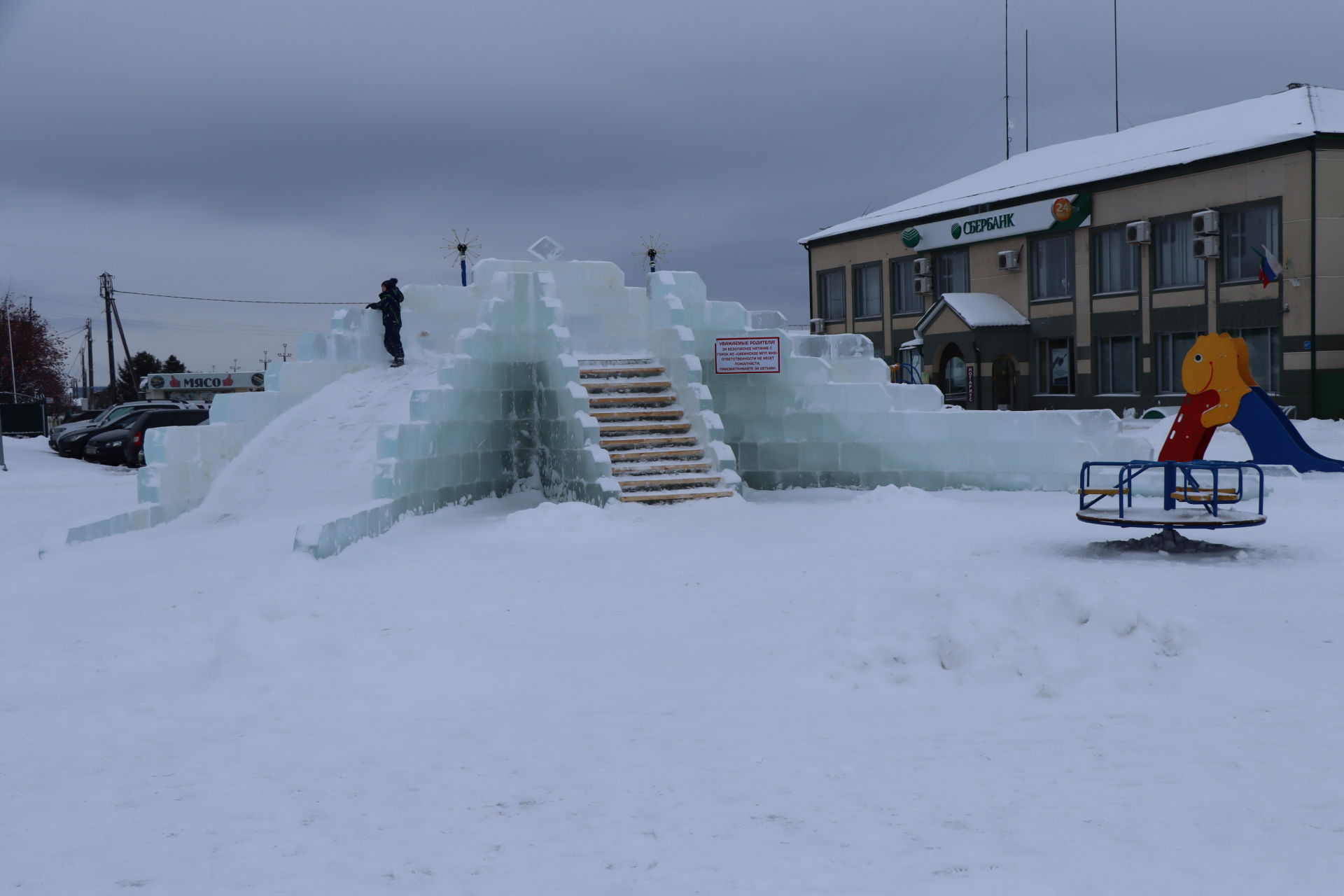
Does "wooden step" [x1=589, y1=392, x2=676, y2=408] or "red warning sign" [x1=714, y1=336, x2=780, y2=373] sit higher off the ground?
"red warning sign" [x1=714, y1=336, x2=780, y2=373]

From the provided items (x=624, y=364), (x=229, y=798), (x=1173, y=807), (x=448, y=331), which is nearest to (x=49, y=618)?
(x=229, y=798)

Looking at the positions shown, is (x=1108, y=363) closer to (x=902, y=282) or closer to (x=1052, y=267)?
(x=1052, y=267)

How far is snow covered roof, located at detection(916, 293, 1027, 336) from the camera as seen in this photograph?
31.9m

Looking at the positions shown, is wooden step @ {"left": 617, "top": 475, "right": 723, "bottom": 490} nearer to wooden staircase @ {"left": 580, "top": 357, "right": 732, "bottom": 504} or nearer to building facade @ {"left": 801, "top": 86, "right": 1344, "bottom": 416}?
wooden staircase @ {"left": 580, "top": 357, "right": 732, "bottom": 504}

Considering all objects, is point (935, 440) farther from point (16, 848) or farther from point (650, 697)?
Result: point (16, 848)

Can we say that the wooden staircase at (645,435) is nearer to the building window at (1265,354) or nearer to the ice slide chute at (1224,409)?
the ice slide chute at (1224,409)

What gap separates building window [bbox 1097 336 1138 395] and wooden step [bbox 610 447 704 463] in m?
19.3

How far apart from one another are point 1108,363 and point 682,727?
2751 cm

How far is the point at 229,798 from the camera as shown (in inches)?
177

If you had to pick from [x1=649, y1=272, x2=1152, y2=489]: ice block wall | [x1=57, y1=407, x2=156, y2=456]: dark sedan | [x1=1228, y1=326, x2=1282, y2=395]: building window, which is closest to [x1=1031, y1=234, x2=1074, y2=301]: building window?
[x1=1228, y1=326, x2=1282, y2=395]: building window

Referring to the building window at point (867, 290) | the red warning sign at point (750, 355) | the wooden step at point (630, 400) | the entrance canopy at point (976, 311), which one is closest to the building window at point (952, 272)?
the entrance canopy at point (976, 311)

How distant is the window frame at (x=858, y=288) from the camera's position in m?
37.3

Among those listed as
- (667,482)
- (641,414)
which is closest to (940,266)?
(641,414)

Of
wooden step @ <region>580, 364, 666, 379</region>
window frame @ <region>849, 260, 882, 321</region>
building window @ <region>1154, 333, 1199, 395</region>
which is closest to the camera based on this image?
wooden step @ <region>580, 364, 666, 379</region>
